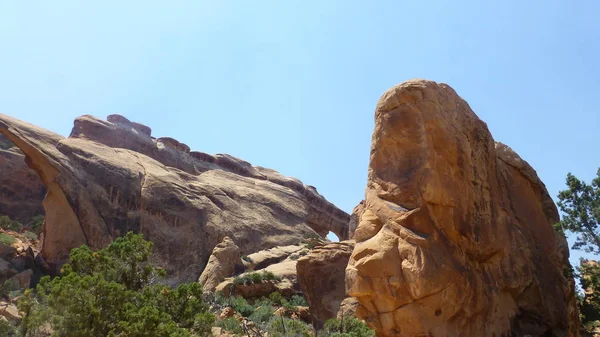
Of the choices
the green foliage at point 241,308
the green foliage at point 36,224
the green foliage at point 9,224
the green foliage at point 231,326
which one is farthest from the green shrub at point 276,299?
the green foliage at point 9,224

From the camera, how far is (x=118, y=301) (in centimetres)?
1512

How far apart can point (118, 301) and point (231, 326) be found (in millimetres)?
9249

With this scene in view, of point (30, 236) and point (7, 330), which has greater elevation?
point (7, 330)

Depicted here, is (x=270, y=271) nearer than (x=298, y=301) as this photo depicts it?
No

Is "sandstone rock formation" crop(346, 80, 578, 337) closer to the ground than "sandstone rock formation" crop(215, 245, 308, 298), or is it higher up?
higher up

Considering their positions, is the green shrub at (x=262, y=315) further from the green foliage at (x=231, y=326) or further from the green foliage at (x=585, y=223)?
the green foliage at (x=585, y=223)

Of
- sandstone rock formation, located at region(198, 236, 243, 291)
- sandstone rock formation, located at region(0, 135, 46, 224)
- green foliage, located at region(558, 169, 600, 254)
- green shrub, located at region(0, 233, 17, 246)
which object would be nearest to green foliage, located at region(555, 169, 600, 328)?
green foliage, located at region(558, 169, 600, 254)

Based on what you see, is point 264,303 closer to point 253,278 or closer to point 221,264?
point 253,278

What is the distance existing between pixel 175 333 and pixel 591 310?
22.3 m

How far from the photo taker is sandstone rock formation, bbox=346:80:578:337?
45.4 ft

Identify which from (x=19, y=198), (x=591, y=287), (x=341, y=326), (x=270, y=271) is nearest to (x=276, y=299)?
(x=270, y=271)

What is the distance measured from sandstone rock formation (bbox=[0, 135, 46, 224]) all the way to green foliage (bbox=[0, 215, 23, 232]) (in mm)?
3133

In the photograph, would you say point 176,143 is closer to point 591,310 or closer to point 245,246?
point 245,246

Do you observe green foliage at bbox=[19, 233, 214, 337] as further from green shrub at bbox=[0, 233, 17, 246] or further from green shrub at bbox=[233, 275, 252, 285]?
green shrub at bbox=[0, 233, 17, 246]
